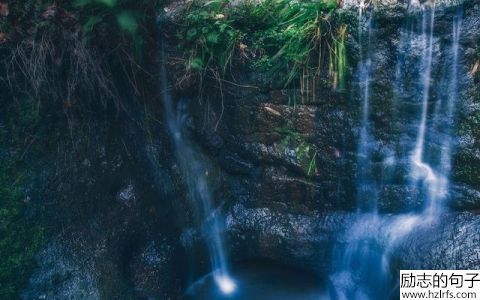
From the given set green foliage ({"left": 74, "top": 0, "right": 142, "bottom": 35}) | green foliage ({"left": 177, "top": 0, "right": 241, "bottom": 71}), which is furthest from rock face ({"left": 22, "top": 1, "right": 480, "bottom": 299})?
→ green foliage ({"left": 74, "top": 0, "right": 142, "bottom": 35})

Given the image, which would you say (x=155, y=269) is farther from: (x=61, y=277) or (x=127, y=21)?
(x=127, y=21)

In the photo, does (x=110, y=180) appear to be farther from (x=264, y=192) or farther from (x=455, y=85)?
(x=455, y=85)

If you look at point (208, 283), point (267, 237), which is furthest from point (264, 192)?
point (208, 283)

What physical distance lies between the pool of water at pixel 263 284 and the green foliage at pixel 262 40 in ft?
9.22

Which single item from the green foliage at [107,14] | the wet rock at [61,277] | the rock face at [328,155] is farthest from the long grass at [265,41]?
the wet rock at [61,277]

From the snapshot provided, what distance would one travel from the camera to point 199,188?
5328 millimetres

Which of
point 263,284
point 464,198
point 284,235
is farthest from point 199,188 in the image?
point 464,198

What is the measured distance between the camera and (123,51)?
4.36 metres

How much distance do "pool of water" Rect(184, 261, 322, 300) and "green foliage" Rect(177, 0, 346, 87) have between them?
2812 mm

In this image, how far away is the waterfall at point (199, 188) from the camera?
5000mm

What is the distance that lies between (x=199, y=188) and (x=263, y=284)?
169 cm

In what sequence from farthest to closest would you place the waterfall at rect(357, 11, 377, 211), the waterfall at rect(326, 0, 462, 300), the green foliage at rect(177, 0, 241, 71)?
the green foliage at rect(177, 0, 241, 71), the waterfall at rect(357, 11, 377, 211), the waterfall at rect(326, 0, 462, 300)

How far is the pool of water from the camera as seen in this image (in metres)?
5.31

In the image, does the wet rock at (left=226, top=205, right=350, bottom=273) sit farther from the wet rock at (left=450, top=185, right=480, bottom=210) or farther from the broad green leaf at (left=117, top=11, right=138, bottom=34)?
the broad green leaf at (left=117, top=11, right=138, bottom=34)
